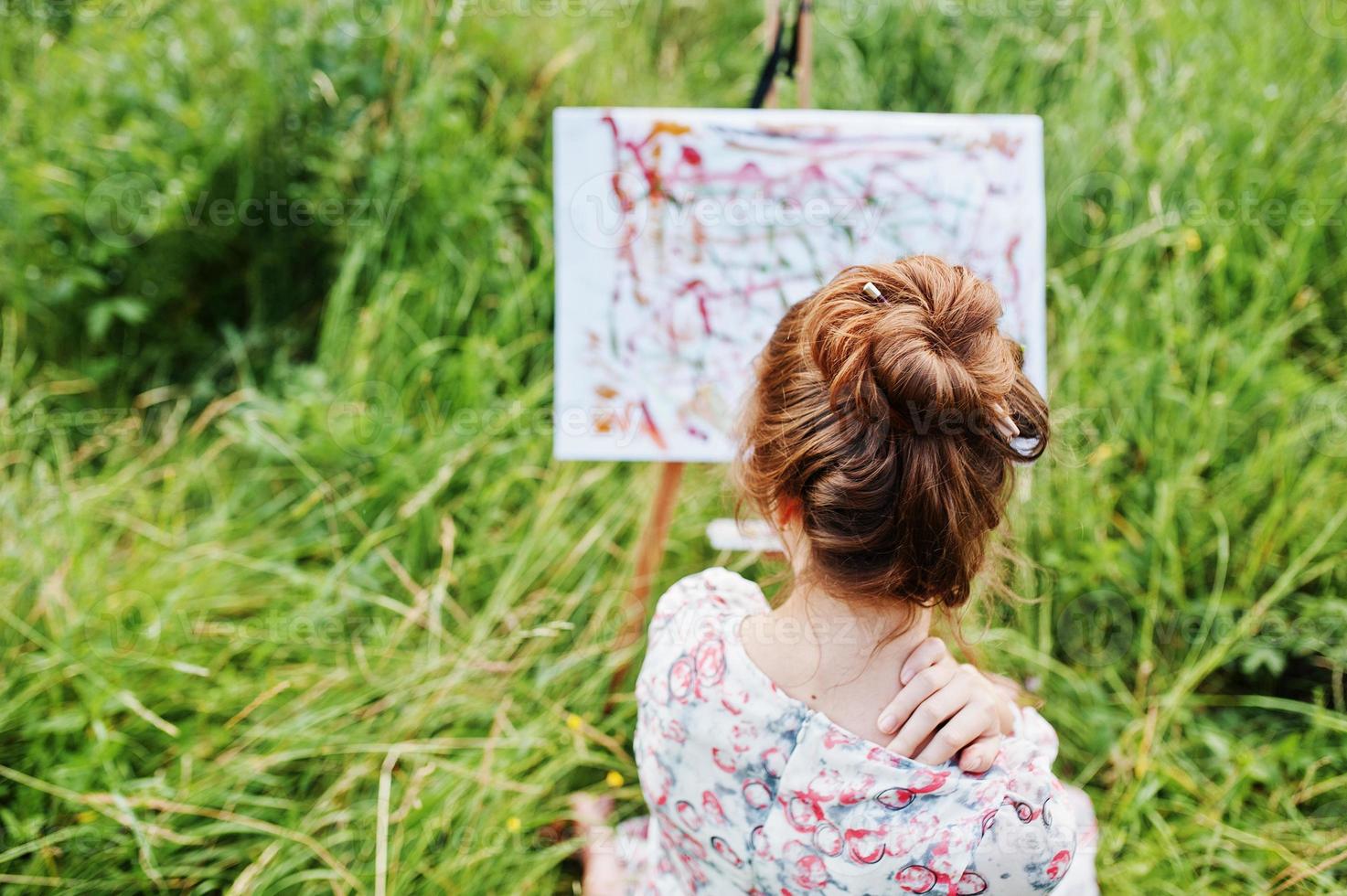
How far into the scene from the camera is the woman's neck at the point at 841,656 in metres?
0.96

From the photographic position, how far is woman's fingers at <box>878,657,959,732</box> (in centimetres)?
95

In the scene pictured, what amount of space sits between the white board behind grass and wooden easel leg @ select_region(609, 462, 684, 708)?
8 cm

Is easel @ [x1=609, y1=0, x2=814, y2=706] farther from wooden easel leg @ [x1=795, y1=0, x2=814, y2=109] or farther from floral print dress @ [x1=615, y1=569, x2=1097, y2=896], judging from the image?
floral print dress @ [x1=615, y1=569, x2=1097, y2=896]

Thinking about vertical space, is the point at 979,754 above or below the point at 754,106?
below

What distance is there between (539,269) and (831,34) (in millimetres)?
1061

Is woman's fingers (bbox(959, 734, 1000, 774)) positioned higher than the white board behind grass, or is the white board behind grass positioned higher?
the white board behind grass

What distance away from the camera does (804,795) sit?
949 millimetres

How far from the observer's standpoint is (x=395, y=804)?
155 cm

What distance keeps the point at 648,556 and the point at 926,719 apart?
77cm

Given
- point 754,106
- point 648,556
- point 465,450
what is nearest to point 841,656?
point 648,556

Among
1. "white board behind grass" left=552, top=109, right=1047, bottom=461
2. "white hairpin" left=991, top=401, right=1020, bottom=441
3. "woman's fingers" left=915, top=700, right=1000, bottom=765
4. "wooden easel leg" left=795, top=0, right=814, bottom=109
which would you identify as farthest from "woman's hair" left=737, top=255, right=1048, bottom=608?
"wooden easel leg" left=795, top=0, right=814, bottom=109

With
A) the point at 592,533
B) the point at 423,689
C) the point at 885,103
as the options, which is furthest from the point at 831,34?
the point at 423,689

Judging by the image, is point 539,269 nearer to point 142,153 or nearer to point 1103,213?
point 142,153

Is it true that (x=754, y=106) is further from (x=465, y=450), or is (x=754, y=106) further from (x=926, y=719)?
(x=926, y=719)
